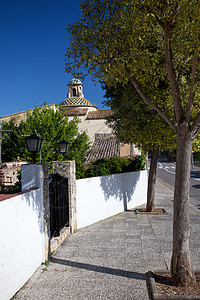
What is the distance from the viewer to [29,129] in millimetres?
22688

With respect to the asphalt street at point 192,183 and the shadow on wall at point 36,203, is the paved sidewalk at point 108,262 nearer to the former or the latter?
the shadow on wall at point 36,203

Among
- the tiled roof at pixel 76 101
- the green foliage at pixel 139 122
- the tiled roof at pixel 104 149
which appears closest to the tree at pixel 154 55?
the green foliage at pixel 139 122

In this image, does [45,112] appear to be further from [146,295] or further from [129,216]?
[146,295]

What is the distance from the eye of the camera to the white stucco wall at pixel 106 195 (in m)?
8.48

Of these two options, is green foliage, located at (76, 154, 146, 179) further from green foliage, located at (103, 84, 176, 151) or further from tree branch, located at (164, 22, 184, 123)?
tree branch, located at (164, 22, 184, 123)

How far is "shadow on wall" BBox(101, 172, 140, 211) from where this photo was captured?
9.85 metres

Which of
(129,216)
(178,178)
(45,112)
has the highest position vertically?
(45,112)

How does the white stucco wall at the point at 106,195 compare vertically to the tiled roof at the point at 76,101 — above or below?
below

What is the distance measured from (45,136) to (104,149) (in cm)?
531

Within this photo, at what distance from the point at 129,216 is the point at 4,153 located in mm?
18202

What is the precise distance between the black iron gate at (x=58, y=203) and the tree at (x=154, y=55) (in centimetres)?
300

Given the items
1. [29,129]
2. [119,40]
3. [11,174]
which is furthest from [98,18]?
[29,129]

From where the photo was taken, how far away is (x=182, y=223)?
4.38 meters

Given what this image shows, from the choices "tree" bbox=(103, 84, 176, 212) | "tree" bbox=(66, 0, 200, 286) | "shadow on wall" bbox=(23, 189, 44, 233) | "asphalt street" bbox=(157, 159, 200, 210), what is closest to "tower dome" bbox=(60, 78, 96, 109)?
"asphalt street" bbox=(157, 159, 200, 210)
